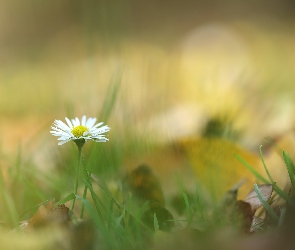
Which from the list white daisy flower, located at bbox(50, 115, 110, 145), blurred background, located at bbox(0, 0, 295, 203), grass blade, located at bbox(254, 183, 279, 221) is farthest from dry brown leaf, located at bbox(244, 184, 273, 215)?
blurred background, located at bbox(0, 0, 295, 203)

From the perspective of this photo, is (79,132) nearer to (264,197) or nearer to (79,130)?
(79,130)

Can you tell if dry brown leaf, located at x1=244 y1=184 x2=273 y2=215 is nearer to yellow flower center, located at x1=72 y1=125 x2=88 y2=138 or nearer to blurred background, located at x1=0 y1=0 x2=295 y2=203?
yellow flower center, located at x1=72 y1=125 x2=88 y2=138

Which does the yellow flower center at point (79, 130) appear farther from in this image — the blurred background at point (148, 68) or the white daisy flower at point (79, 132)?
the blurred background at point (148, 68)

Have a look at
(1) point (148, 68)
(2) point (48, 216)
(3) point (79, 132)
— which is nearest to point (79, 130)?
(3) point (79, 132)

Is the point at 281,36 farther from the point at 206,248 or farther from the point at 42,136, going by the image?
the point at 206,248

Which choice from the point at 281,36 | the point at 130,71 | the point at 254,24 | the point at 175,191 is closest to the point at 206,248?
the point at 175,191

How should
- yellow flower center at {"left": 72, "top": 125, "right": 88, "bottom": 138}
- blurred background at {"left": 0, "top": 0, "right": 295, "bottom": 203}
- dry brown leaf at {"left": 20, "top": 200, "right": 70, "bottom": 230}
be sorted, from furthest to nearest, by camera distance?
1. blurred background at {"left": 0, "top": 0, "right": 295, "bottom": 203}
2. yellow flower center at {"left": 72, "top": 125, "right": 88, "bottom": 138}
3. dry brown leaf at {"left": 20, "top": 200, "right": 70, "bottom": 230}

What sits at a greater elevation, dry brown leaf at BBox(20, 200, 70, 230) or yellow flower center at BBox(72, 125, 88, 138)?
yellow flower center at BBox(72, 125, 88, 138)

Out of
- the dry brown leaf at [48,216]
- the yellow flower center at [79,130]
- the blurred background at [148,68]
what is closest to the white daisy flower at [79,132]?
the yellow flower center at [79,130]
